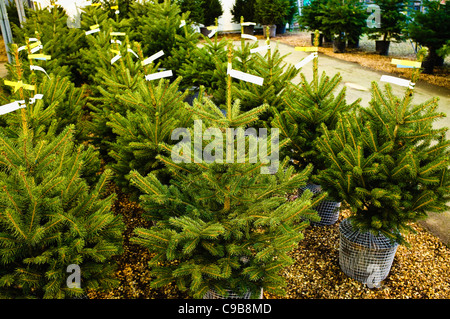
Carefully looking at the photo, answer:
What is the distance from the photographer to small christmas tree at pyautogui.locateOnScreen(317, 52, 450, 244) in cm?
265

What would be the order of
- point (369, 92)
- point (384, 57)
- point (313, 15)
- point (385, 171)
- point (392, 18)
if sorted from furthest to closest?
point (313, 15), point (384, 57), point (392, 18), point (369, 92), point (385, 171)

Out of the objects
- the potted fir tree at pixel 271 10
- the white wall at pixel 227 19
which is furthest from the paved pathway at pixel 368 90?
the white wall at pixel 227 19

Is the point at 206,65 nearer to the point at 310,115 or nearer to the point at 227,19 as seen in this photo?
the point at 310,115

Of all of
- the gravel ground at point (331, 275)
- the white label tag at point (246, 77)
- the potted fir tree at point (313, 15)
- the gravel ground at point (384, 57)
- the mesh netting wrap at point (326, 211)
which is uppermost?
the potted fir tree at point (313, 15)

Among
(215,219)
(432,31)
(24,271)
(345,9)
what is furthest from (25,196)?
(345,9)

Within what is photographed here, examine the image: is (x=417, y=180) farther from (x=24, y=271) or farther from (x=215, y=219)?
(x=24, y=271)

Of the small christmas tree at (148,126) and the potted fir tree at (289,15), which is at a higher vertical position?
the potted fir tree at (289,15)

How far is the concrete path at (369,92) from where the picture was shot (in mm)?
3918

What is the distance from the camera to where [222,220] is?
253cm

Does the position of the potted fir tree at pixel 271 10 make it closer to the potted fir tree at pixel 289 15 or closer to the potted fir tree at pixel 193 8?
the potted fir tree at pixel 289 15

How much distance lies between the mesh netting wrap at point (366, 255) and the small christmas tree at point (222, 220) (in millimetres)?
701

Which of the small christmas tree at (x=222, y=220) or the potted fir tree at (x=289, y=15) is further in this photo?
the potted fir tree at (x=289, y=15)

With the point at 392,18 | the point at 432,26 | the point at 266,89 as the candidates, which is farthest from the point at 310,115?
the point at 392,18

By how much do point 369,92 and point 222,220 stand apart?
668 cm
